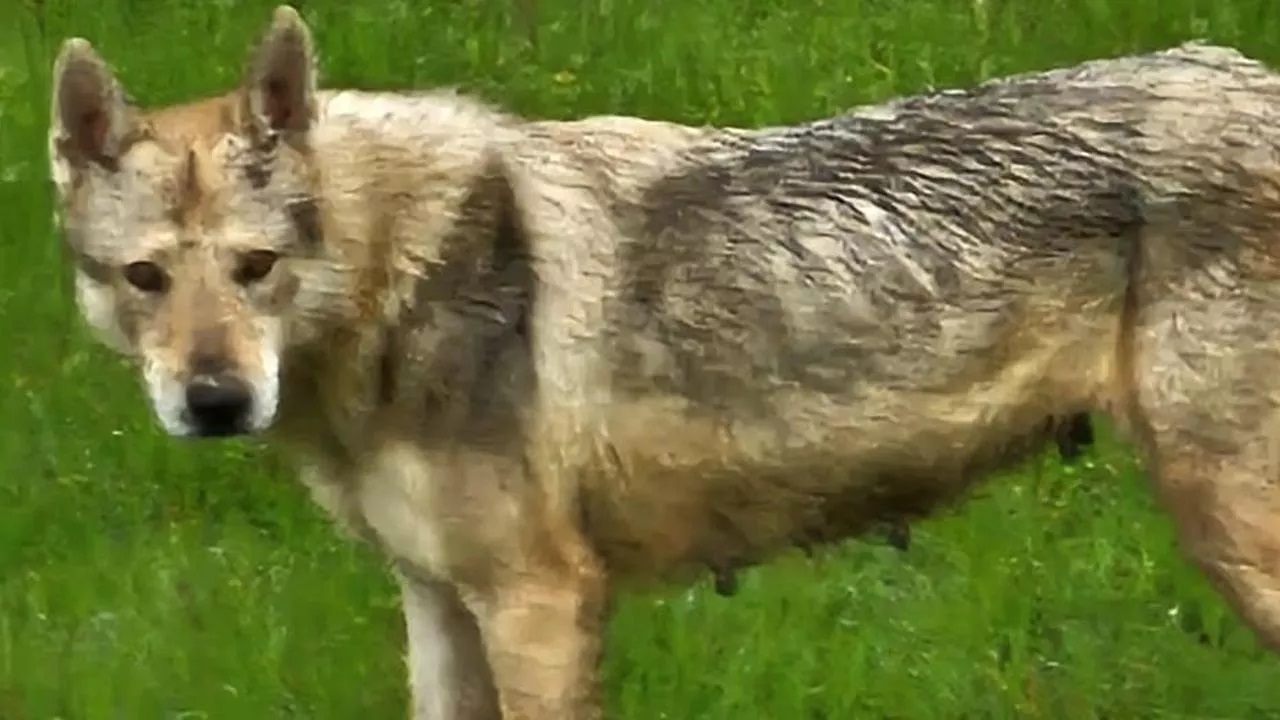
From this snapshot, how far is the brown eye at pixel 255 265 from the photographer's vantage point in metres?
5.37

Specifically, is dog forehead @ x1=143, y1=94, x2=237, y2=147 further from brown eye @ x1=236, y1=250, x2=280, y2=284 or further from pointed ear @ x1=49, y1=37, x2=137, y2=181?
brown eye @ x1=236, y1=250, x2=280, y2=284

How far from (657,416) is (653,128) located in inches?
27.2

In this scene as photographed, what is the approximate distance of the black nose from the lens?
5281 mm

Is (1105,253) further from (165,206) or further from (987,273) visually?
(165,206)

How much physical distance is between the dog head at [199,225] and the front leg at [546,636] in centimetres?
68

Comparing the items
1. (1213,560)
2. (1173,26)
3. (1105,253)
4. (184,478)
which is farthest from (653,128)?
(1173,26)

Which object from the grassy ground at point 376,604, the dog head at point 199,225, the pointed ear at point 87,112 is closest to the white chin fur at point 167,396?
the dog head at point 199,225

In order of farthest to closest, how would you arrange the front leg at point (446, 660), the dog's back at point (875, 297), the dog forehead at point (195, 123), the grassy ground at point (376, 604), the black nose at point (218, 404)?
1. the grassy ground at point (376, 604)
2. the front leg at point (446, 660)
3. the dog's back at point (875, 297)
4. the dog forehead at point (195, 123)
5. the black nose at point (218, 404)

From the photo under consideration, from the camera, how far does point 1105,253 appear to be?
5.64 meters

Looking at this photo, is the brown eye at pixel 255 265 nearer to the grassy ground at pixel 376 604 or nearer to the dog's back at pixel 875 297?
the dog's back at pixel 875 297

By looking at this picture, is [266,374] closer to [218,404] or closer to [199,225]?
[218,404]

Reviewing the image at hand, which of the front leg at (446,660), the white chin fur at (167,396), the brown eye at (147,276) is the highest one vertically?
the brown eye at (147,276)

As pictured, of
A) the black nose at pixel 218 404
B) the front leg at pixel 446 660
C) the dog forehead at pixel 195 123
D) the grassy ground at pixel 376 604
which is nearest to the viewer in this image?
the black nose at pixel 218 404

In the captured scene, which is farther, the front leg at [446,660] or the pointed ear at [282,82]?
the front leg at [446,660]
